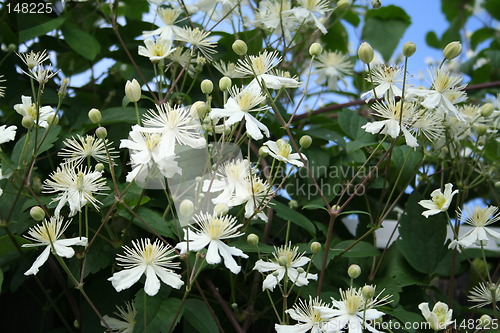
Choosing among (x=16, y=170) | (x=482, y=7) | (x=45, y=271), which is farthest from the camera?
(x=482, y=7)

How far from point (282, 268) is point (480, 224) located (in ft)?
1.28

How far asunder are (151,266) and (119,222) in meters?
0.30

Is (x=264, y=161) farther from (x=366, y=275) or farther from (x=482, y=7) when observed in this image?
(x=482, y=7)

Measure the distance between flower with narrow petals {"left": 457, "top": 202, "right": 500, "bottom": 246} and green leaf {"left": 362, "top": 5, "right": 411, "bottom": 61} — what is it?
2.60ft

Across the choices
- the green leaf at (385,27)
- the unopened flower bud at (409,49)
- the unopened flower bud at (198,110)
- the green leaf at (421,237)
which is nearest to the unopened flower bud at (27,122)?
the unopened flower bud at (198,110)

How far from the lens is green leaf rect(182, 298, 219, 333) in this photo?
3.28 feet

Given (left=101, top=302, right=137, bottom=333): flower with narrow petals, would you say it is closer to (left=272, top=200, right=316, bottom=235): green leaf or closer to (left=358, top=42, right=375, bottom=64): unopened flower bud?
(left=272, top=200, right=316, bottom=235): green leaf

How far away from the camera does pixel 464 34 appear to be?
97.4 inches

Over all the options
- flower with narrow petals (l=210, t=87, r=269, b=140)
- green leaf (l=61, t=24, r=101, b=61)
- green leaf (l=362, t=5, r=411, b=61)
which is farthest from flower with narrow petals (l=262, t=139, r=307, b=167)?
green leaf (l=362, t=5, r=411, b=61)

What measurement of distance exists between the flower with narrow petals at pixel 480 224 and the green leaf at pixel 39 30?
3.19ft

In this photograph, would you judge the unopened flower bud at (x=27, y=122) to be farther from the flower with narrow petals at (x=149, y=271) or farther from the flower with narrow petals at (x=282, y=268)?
the flower with narrow petals at (x=282, y=268)

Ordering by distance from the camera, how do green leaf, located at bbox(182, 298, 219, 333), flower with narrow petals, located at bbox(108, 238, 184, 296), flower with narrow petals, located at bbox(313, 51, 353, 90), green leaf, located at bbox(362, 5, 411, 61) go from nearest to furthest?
flower with narrow petals, located at bbox(108, 238, 184, 296) < green leaf, located at bbox(182, 298, 219, 333) < flower with narrow petals, located at bbox(313, 51, 353, 90) < green leaf, located at bbox(362, 5, 411, 61)

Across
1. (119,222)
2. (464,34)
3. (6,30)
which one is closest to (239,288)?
(119,222)

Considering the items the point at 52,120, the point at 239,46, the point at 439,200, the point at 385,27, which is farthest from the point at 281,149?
the point at 385,27
